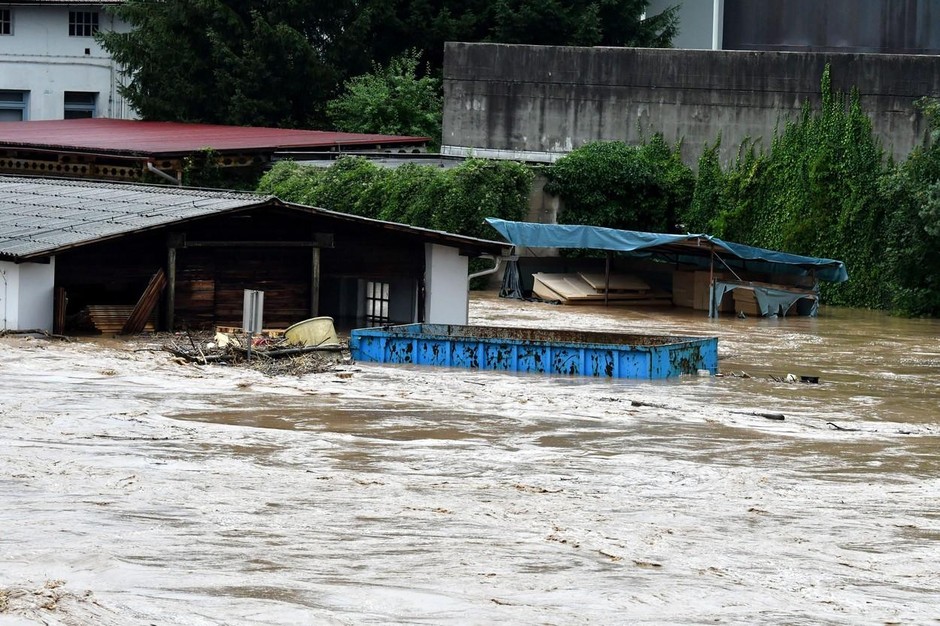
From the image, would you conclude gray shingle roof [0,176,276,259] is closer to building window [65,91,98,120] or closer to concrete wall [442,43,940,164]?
concrete wall [442,43,940,164]

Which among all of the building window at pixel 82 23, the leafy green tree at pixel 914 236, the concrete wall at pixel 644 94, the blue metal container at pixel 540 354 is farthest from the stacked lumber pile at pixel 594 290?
the building window at pixel 82 23

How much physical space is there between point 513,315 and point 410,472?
19.6 m

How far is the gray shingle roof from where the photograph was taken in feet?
85.6

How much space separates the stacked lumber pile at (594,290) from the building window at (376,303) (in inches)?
331

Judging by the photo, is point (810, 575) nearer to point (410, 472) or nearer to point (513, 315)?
point (410, 472)

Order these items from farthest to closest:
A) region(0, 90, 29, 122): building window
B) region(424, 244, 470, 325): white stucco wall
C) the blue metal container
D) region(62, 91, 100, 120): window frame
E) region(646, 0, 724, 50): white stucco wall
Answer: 1. region(62, 91, 100, 120): window frame
2. region(0, 90, 29, 122): building window
3. region(646, 0, 724, 50): white stucco wall
4. region(424, 244, 470, 325): white stucco wall
5. the blue metal container

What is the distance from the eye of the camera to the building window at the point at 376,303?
31.0 meters

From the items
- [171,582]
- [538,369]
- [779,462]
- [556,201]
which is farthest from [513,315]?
[171,582]

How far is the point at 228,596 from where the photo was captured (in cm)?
1086

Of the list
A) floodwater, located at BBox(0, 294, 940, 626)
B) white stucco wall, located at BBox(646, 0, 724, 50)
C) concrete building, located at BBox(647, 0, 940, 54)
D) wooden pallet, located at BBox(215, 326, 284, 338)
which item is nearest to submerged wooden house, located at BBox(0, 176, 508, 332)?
wooden pallet, located at BBox(215, 326, 284, 338)

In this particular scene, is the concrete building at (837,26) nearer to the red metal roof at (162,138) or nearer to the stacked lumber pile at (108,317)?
the red metal roof at (162,138)

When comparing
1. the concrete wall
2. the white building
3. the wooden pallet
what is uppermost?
the white building

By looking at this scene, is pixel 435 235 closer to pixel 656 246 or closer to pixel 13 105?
pixel 656 246

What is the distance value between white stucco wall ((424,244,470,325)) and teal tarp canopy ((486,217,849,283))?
8.23 metres
